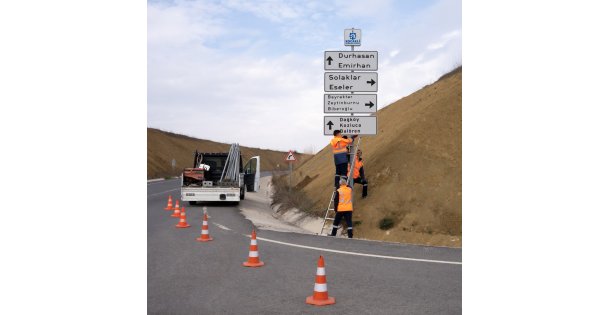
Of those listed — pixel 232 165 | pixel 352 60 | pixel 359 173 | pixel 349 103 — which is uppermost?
pixel 352 60

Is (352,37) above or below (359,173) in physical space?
above

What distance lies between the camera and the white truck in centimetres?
2564

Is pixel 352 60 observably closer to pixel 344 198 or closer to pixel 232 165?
pixel 344 198

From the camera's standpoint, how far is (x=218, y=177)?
29.3 metres

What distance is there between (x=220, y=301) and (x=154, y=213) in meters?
15.5

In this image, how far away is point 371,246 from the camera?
1288cm

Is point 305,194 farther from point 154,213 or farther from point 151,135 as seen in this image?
point 151,135

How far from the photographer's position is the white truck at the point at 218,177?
25.6 meters

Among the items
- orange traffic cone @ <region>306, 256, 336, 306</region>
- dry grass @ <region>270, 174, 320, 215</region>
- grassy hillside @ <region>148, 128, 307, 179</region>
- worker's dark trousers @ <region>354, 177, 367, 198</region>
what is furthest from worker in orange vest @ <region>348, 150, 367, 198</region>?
grassy hillside @ <region>148, 128, 307, 179</region>

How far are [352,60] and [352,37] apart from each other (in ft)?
2.36

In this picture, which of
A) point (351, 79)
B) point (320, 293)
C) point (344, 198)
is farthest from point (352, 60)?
point (320, 293)

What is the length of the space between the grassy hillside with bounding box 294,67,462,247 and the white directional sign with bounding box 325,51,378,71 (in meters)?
4.79

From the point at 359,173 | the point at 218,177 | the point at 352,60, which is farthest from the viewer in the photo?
the point at 218,177

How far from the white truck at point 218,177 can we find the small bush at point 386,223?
8.49m
